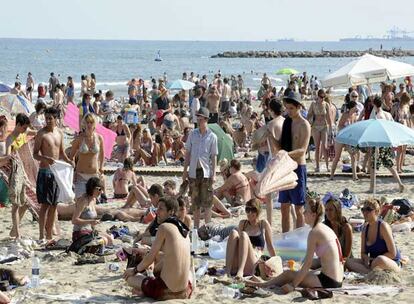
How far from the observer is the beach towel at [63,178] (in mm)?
9109

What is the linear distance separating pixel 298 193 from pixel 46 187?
250 cm

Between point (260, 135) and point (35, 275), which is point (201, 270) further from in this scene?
point (260, 135)

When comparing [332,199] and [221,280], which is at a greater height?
[332,199]

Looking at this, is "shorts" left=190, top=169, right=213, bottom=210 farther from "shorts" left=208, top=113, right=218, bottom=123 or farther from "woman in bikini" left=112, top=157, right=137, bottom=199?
"shorts" left=208, top=113, right=218, bottom=123

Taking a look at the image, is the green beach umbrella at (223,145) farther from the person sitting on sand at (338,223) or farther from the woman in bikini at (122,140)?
the person sitting on sand at (338,223)

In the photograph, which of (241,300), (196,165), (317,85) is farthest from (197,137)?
(317,85)

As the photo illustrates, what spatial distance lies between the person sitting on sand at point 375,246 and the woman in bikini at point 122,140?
26.4ft

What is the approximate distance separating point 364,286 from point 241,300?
107cm

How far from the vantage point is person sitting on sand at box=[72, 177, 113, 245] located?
28.4ft

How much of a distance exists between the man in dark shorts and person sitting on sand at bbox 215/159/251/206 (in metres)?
1.62

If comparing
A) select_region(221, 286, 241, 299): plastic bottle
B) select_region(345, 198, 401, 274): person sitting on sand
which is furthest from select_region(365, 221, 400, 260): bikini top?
select_region(221, 286, 241, 299): plastic bottle

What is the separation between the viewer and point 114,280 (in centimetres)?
770

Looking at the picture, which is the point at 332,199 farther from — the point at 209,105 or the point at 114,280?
the point at 209,105

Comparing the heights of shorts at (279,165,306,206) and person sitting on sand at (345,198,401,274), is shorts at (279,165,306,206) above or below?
above
